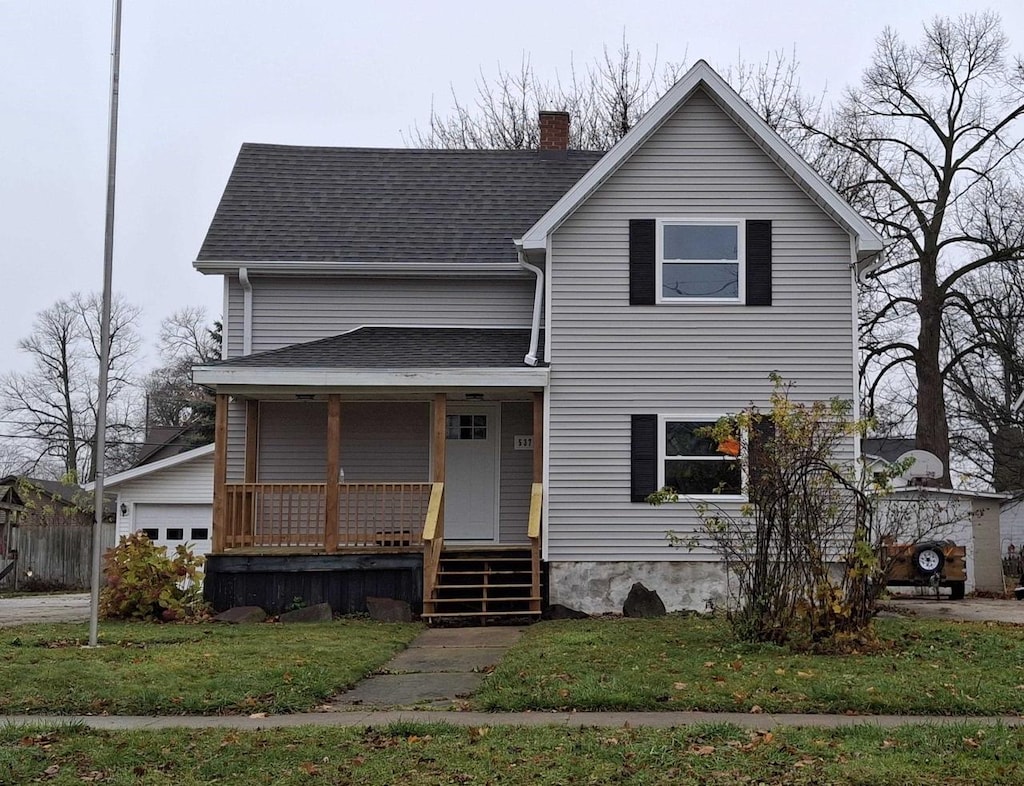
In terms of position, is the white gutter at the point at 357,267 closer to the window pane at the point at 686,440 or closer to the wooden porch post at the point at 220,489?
the wooden porch post at the point at 220,489

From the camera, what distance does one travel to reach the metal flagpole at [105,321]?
39.1 ft

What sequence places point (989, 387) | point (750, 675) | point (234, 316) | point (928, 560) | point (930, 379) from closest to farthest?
point (750, 675) → point (234, 316) → point (928, 560) → point (930, 379) → point (989, 387)

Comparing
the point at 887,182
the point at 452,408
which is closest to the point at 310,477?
the point at 452,408

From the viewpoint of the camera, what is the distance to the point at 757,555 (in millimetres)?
11328

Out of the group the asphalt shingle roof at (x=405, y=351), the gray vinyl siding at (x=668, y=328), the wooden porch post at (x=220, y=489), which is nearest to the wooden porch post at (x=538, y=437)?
the gray vinyl siding at (x=668, y=328)

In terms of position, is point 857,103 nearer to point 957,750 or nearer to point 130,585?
point 130,585

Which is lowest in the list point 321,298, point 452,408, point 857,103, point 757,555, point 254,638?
point 254,638

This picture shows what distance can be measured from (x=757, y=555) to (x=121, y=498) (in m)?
20.1

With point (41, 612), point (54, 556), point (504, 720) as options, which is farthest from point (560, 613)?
point (54, 556)

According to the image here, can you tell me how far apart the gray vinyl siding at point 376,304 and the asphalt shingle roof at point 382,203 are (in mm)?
498

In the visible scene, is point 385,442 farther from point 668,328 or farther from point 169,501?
point 169,501

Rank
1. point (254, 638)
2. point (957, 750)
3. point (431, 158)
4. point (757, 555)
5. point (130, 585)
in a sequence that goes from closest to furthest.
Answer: point (957, 750) → point (757, 555) → point (254, 638) → point (130, 585) → point (431, 158)

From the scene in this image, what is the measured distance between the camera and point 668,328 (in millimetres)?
16203

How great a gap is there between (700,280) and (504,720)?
369 inches
